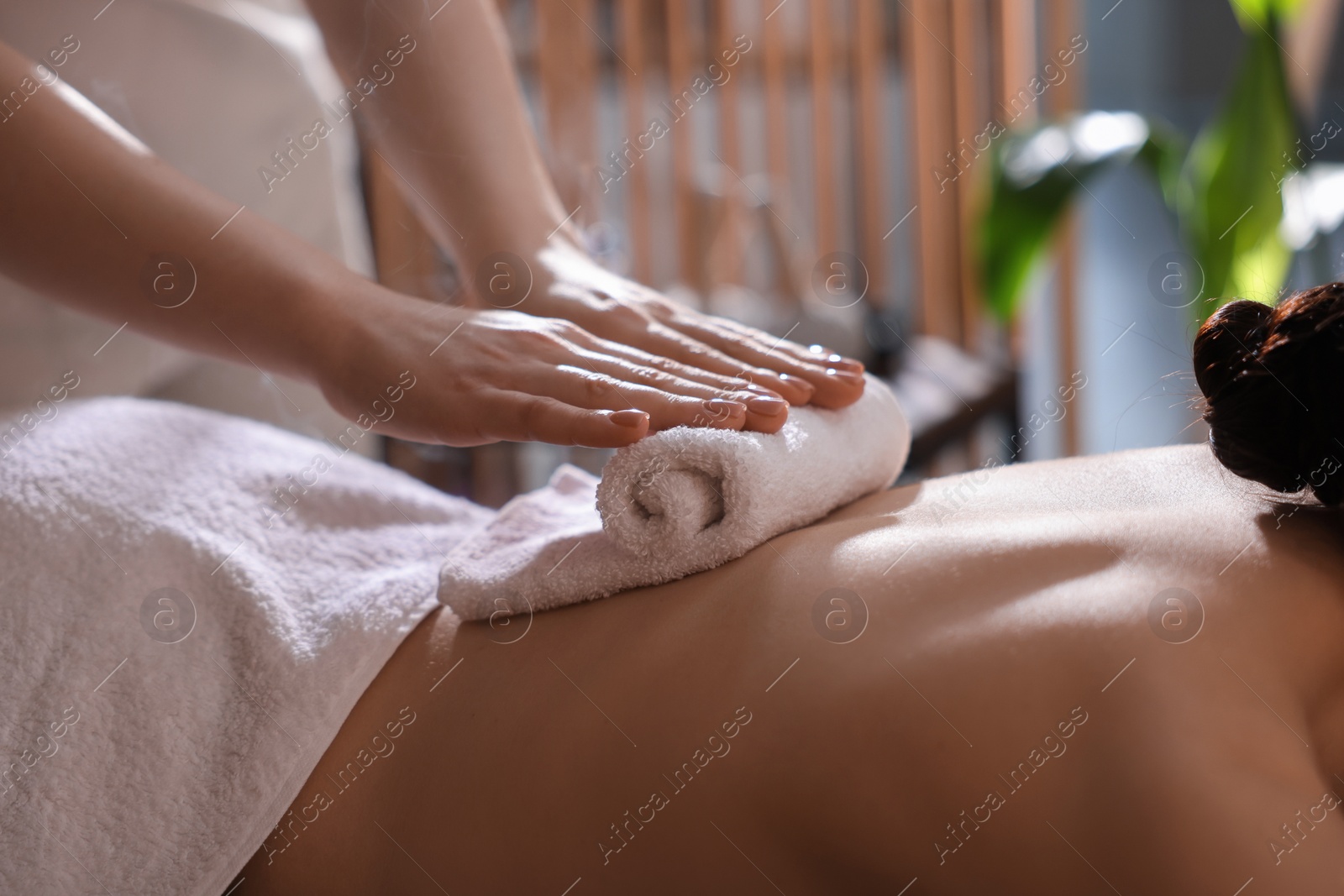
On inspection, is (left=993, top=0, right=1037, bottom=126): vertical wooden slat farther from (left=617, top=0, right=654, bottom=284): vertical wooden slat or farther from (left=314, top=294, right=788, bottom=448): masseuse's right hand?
(left=314, top=294, right=788, bottom=448): masseuse's right hand

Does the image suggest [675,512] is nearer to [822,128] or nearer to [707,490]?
[707,490]

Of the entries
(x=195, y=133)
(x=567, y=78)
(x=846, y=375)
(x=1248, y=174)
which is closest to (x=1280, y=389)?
(x=846, y=375)

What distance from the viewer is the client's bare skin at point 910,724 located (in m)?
0.38

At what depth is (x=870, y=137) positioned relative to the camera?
7.52 feet

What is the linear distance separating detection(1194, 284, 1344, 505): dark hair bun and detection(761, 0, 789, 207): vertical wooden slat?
188cm

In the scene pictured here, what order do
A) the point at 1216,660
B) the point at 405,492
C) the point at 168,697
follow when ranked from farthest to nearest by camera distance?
the point at 405,492 → the point at 168,697 → the point at 1216,660

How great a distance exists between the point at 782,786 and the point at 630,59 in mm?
2152

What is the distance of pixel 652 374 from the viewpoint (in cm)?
56

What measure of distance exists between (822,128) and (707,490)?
6.51ft

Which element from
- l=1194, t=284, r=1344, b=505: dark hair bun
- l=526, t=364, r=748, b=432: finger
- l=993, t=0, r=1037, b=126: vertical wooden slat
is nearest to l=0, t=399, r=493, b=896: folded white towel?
l=526, t=364, r=748, b=432: finger

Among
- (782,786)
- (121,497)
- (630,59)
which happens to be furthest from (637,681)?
(630,59)

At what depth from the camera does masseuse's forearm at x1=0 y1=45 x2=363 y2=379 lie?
1.77ft

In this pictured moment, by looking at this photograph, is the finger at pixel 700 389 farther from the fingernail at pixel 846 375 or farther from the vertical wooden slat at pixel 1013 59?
the vertical wooden slat at pixel 1013 59

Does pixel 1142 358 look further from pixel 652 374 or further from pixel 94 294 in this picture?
pixel 94 294
